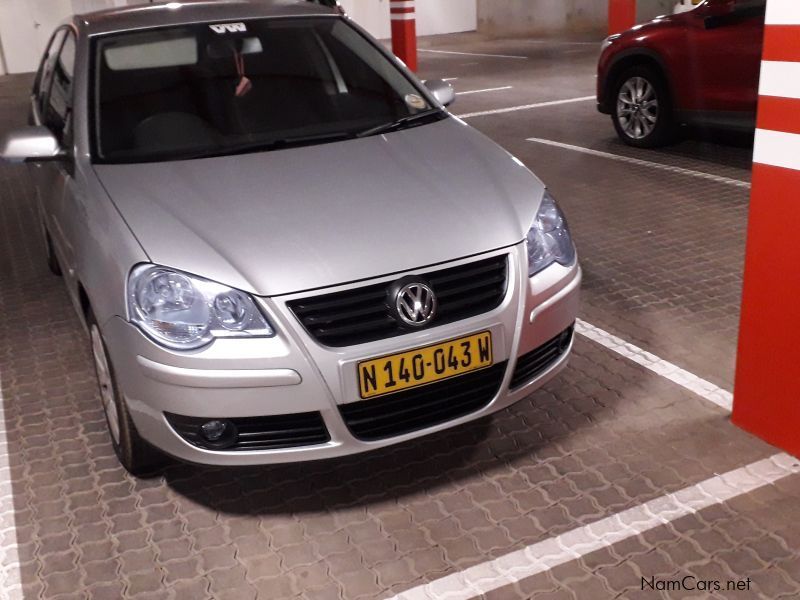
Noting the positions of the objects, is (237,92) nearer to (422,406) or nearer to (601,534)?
(422,406)

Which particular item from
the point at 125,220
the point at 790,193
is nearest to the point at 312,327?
the point at 125,220

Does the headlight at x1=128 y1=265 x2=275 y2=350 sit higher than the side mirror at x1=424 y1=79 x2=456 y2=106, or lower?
lower

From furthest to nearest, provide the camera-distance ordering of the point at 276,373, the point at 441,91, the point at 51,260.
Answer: the point at 51,260 → the point at 441,91 → the point at 276,373

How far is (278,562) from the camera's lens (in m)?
2.58

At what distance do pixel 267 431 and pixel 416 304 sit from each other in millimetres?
575

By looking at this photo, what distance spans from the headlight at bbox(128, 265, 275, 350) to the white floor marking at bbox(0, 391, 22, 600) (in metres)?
0.84

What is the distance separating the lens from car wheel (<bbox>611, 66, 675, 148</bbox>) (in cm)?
Result: 714

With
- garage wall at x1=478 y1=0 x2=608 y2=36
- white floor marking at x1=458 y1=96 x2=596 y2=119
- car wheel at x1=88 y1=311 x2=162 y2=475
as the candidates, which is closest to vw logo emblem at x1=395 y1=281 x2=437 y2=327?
car wheel at x1=88 y1=311 x2=162 y2=475

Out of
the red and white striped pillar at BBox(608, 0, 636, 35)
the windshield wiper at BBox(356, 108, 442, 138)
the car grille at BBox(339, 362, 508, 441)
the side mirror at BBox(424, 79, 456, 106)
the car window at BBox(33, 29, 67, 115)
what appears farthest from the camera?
the red and white striped pillar at BBox(608, 0, 636, 35)

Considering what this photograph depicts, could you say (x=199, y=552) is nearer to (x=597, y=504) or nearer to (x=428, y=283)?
(x=428, y=283)

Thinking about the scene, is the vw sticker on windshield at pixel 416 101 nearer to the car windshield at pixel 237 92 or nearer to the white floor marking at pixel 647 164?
the car windshield at pixel 237 92

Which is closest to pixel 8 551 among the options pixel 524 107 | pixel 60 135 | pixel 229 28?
pixel 60 135

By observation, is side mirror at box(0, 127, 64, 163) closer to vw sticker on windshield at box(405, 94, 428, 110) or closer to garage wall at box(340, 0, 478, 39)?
vw sticker on windshield at box(405, 94, 428, 110)

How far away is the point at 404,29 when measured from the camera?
40.7ft
